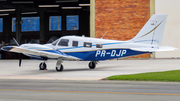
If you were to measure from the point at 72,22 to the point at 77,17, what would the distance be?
1.66m

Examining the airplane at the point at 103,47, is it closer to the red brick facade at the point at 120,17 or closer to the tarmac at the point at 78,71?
the tarmac at the point at 78,71

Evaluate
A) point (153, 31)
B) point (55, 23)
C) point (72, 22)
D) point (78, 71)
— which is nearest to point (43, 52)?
point (78, 71)

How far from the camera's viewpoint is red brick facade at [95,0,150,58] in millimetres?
34062

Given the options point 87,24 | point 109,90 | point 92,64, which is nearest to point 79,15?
point 87,24

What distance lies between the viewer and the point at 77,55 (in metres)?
20.3

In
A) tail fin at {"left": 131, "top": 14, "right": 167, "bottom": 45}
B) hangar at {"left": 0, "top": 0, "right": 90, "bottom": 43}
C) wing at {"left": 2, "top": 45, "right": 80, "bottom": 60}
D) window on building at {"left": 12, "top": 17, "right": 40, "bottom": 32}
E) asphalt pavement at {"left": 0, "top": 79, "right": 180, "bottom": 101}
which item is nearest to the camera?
asphalt pavement at {"left": 0, "top": 79, "right": 180, "bottom": 101}

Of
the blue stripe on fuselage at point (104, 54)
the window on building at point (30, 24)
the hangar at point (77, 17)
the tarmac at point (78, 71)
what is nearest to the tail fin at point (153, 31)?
the blue stripe on fuselage at point (104, 54)

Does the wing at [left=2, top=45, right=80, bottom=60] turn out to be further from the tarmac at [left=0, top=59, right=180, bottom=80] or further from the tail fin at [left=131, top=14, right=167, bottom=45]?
the tail fin at [left=131, top=14, right=167, bottom=45]

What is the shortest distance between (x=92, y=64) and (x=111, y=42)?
272 centimetres

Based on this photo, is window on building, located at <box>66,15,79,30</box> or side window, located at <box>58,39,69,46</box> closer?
side window, located at <box>58,39,69,46</box>

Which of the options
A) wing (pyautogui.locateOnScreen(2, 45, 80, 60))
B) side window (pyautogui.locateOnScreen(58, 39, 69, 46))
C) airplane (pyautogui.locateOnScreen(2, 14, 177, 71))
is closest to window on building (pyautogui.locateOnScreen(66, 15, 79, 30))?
side window (pyautogui.locateOnScreen(58, 39, 69, 46))

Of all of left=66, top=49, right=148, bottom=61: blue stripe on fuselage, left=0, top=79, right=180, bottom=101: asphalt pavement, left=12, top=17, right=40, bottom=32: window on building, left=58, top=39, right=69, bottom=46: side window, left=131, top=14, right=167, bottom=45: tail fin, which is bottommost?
left=0, top=79, right=180, bottom=101: asphalt pavement

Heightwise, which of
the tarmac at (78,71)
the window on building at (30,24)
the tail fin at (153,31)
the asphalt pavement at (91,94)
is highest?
the window on building at (30,24)

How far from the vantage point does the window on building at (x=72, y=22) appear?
55.5m
